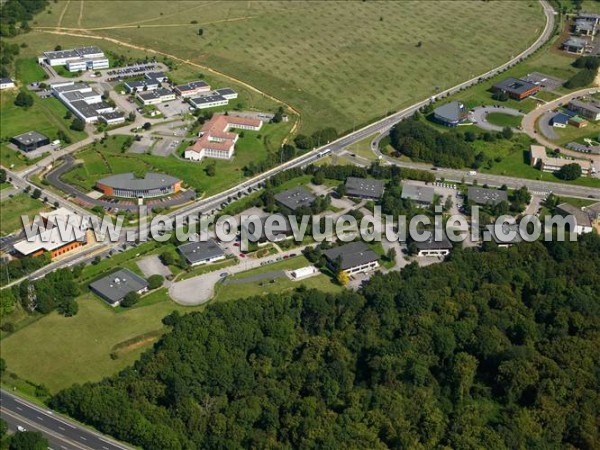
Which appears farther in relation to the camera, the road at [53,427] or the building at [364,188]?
the building at [364,188]

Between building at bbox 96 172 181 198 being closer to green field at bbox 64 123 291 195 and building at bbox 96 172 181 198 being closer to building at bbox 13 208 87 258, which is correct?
green field at bbox 64 123 291 195

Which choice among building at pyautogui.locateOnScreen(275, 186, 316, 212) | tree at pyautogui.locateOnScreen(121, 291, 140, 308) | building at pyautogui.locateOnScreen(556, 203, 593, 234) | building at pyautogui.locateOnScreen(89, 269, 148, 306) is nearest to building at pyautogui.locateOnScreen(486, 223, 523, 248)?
building at pyautogui.locateOnScreen(556, 203, 593, 234)

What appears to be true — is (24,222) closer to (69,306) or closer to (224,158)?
(69,306)

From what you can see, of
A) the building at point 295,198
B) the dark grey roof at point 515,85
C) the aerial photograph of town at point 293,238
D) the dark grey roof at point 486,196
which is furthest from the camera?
Answer: the dark grey roof at point 515,85

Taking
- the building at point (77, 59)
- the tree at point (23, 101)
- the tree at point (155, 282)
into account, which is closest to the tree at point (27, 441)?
the tree at point (155, 282)

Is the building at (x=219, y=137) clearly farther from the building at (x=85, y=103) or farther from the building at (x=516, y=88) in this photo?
the building at (x=516, y=88)

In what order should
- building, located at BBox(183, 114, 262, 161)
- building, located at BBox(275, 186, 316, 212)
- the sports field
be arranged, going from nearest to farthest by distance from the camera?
building, located at BBox(275, 186, 316, 212) → building, located at BBox(183, 114, 262, 161) → the sports field

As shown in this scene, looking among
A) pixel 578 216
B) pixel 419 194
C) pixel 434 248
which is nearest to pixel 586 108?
pixel 578 216
